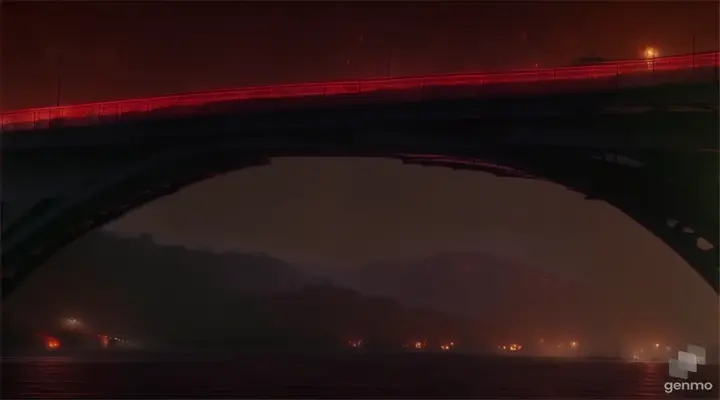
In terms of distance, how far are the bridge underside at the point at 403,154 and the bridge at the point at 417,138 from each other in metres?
0.03

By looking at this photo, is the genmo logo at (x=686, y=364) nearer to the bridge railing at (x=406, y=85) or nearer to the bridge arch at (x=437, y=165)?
the bridge arch at (x=437, y=165)

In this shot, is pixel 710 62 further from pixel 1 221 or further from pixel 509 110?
pixel 1 221

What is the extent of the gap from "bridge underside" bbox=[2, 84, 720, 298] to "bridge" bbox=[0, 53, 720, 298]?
0.03m

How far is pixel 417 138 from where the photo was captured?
1783 cm

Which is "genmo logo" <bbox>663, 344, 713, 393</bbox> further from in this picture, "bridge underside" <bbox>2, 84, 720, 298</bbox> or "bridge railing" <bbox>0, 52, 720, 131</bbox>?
"bridge railing" <bbox>0, 52, 720, 131</bbox>

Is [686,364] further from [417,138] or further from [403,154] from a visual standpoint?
[403,154]

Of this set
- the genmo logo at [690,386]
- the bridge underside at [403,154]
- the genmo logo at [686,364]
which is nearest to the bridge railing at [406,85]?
the bridge underside at [403,154]

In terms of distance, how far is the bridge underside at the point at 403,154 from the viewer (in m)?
16.2

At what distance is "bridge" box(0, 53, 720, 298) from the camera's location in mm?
15477

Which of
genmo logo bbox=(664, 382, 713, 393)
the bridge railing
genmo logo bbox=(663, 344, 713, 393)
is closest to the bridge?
the bridge railing

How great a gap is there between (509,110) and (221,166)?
761 cm

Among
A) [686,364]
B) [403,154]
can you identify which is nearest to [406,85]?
[403,154]

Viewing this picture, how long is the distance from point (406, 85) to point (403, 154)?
2.92 metres

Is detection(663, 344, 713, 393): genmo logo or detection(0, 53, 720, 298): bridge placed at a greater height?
detection(0, 53, 720, 298): bridge
